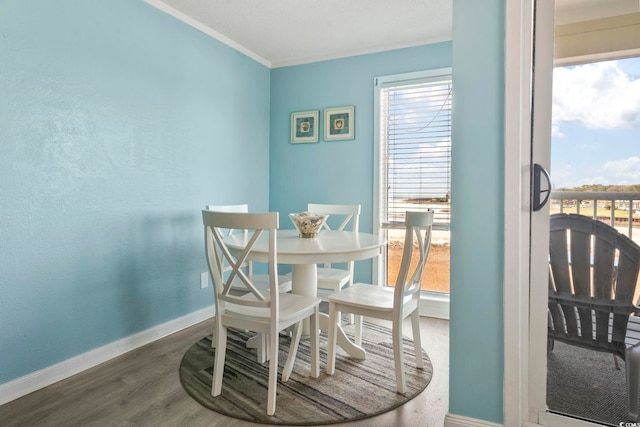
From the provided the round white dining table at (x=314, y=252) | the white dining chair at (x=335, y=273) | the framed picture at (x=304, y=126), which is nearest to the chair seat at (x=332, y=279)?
the white dining chair at (x=335, y=273)

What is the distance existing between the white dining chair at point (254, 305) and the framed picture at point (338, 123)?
6.27 ft

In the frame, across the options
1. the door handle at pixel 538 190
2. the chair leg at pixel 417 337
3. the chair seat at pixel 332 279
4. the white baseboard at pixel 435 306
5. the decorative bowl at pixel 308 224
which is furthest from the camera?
the white baseboard at pixel 435 306

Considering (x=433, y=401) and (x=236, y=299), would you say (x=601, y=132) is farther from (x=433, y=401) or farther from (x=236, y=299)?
(x=236, y=299)

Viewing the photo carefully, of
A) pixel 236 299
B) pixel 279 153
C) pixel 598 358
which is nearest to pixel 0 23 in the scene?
pixel 236 299

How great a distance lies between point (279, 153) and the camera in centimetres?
392

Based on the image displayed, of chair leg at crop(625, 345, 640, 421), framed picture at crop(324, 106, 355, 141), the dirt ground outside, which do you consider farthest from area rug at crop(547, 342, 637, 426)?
framed picture at crop(324, 106, 355, 141)

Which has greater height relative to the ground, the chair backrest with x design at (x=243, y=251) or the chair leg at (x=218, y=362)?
the chair backrest with x design at (x=243, y=251)

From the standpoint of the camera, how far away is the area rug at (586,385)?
1400 mm

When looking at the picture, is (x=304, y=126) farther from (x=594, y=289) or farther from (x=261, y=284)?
(x=594, y=289)

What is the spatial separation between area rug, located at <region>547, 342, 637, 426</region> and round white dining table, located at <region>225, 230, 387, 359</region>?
38.4 inches

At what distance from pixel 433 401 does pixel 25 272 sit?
2.21 m

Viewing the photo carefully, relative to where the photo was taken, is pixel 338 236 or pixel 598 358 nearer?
pixel 598 358

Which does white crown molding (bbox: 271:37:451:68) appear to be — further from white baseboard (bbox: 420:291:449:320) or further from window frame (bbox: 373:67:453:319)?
white baseboard (bbox: 420:291:449:320)

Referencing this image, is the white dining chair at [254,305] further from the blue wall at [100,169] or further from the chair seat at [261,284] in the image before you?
the blue wall at [100,169]
